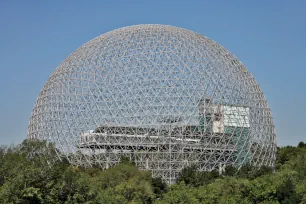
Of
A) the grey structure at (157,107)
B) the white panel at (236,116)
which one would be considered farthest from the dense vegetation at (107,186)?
the white panel at (236,116)

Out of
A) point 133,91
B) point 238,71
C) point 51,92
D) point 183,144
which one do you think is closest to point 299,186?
point 183,144

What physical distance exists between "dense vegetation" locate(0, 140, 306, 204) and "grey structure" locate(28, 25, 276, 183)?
7411mm

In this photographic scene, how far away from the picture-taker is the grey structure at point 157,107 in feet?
162

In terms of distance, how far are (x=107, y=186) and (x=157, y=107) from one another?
1396cm

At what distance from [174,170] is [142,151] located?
350cm

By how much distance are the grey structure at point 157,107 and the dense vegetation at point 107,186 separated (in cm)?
741

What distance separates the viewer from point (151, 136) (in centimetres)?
4900

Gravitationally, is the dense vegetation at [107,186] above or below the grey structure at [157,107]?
below

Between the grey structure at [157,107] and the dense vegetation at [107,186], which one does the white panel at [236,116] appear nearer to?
the grey structure at [157,107]

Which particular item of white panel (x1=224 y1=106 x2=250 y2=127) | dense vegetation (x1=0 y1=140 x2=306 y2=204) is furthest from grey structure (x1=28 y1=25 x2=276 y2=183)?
dense vegetation (x1=0 y1=140 x2=306 y2=204)

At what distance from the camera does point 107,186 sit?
1435 inches

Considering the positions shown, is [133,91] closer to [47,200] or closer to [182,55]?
[182,55]

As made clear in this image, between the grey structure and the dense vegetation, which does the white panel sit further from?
the dense vegetation

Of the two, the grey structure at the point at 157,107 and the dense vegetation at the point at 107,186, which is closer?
the dense vegetation at the point at 107,186
